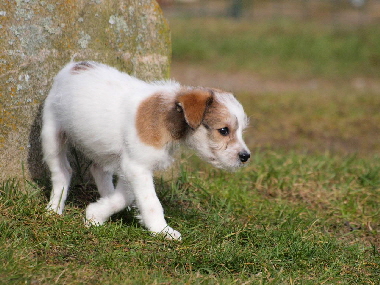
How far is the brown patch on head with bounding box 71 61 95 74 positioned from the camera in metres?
4.86

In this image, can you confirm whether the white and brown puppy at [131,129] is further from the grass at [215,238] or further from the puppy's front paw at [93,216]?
the grass at [215,238]

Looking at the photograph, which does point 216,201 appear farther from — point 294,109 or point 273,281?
point 294,109

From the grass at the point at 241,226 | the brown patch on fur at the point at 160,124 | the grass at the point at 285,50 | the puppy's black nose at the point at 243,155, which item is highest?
the brown patch on fur at the point at 160,124

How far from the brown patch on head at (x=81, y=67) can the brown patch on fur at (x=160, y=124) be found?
70cm

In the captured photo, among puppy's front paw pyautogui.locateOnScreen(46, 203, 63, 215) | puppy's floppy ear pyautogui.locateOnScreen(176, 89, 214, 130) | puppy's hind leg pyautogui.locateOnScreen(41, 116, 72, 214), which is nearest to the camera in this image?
puppy's floppy ear pyautogui.locateOnScreen(176, 89, 214, 130)

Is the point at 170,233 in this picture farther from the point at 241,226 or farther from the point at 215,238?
the point at 241,226

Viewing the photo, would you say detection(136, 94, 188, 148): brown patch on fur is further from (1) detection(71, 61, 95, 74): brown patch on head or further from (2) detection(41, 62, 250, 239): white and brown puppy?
(1) detection(71, 61, 95, 74): brown patch on head

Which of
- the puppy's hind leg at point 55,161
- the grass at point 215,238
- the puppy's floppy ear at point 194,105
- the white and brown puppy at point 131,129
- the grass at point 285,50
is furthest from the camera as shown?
the grass at point 285,50

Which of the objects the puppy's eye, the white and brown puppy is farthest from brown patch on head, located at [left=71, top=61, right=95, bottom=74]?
the puppy's eye

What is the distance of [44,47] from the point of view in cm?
507

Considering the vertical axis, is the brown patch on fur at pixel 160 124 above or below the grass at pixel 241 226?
above

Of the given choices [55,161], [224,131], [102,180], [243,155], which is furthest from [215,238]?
[55,161]

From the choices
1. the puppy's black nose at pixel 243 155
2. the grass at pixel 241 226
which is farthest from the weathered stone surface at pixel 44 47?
the puppy's black nose at pixel 243 155

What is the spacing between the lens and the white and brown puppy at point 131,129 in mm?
4414
